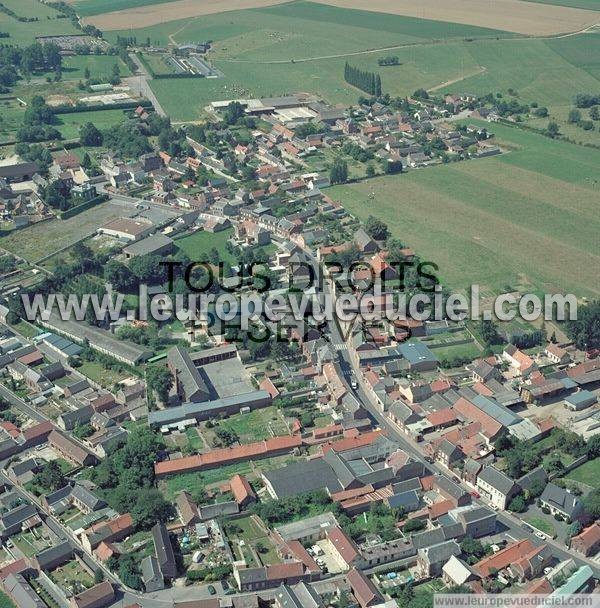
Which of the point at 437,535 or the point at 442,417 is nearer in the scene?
the point at 437,535

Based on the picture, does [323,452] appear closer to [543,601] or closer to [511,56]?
[543,601]

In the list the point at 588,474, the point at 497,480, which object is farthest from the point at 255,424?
the point at 588,474

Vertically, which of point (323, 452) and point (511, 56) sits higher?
point (511, 56)

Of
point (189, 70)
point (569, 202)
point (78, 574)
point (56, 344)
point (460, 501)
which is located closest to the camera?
point (78, 574)

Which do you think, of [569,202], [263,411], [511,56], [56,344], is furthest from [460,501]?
[511,56]

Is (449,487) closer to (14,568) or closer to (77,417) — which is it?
(14,568)

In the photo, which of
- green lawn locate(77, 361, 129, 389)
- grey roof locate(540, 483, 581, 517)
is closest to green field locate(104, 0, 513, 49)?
green lawn locate(77, 361, 129, 389)

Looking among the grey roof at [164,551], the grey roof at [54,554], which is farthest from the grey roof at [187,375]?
the grey roof at [54,554]
